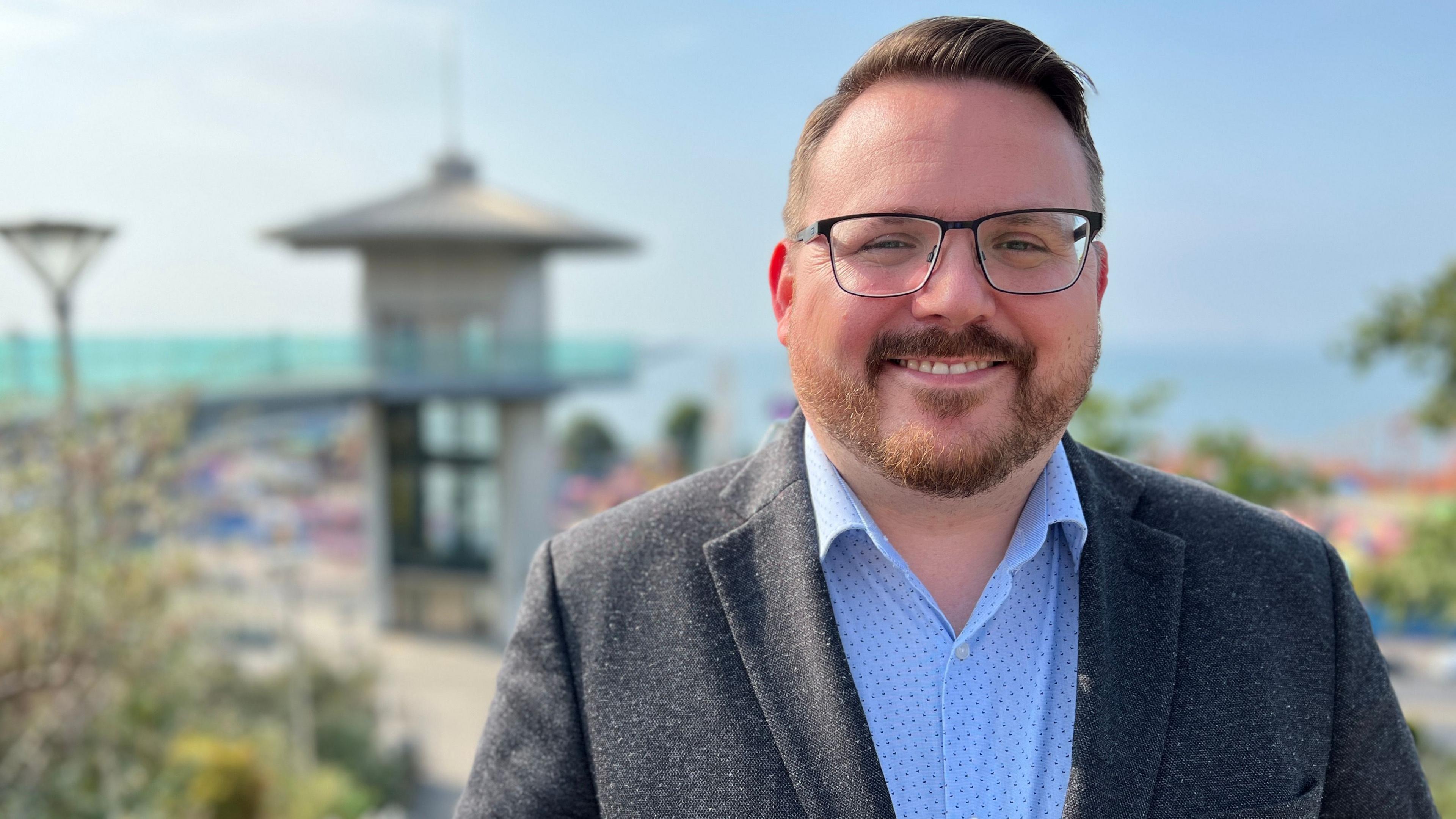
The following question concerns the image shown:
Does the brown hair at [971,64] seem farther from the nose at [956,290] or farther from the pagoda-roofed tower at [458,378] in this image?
the pagoda-roofed tower at [458,378]

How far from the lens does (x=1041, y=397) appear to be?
144cm

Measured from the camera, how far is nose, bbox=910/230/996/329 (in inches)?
55.2

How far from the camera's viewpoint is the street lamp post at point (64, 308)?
22.4 feet

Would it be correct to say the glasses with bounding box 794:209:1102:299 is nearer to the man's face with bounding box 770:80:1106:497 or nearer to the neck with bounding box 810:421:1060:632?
the man's face with bounding box 770:80:1106:497

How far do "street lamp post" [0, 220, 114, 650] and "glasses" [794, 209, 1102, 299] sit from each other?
7113 millimetres

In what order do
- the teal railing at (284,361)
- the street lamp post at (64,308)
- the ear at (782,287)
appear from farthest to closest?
the teal railing at (284,361), the street lamp post at (64,308), the ear at (782,287)

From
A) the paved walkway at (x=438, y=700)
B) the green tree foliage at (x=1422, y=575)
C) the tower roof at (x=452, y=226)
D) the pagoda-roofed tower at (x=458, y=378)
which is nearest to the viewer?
the green tree foliage at (x=1422, y=575)

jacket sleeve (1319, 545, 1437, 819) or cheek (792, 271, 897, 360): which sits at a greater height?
cheek (792, 271, 897, 360)

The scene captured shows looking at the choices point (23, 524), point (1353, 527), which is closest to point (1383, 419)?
point (1353, 527)

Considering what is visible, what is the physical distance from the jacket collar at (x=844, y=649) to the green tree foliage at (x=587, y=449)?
195 ft

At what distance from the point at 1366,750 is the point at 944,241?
104 cm

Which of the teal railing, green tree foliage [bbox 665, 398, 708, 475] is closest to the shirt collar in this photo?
the teal railing

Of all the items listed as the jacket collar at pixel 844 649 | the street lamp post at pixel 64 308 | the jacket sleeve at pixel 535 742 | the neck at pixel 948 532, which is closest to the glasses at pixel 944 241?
the neck at pixel 948 532

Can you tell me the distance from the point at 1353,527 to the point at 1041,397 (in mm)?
39832
